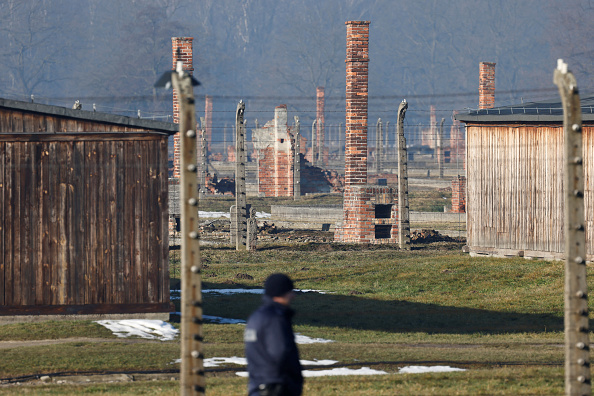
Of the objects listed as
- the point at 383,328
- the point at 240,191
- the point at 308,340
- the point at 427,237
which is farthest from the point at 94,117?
the point at 427,237

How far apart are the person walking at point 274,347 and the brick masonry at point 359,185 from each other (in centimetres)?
1956

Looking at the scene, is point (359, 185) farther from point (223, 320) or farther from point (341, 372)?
point (341, 372)

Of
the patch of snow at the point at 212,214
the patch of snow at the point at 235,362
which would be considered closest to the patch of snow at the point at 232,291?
the patch of snow at the point at 235,362

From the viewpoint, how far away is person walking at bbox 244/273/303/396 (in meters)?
7.36

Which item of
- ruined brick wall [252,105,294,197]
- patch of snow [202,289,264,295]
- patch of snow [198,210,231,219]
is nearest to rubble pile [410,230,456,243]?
patch of snow [202,289,264,295]

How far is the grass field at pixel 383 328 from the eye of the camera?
11.6 m

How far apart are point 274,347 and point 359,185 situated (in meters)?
20.7

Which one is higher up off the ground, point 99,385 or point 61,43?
point 61,43

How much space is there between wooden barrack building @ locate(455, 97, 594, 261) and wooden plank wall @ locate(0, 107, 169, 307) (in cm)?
918

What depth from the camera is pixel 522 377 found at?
37.4 feet

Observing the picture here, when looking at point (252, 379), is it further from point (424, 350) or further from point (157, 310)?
point (157, 310)

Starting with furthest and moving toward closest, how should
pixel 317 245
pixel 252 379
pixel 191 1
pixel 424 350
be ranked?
1. pixel 191 1
2. pixel 317 245
3. pixel 424 350
4. pixel 252 379

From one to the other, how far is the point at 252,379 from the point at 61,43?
10488 centimetres

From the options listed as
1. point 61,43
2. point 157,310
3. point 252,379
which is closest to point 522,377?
point 252,379
